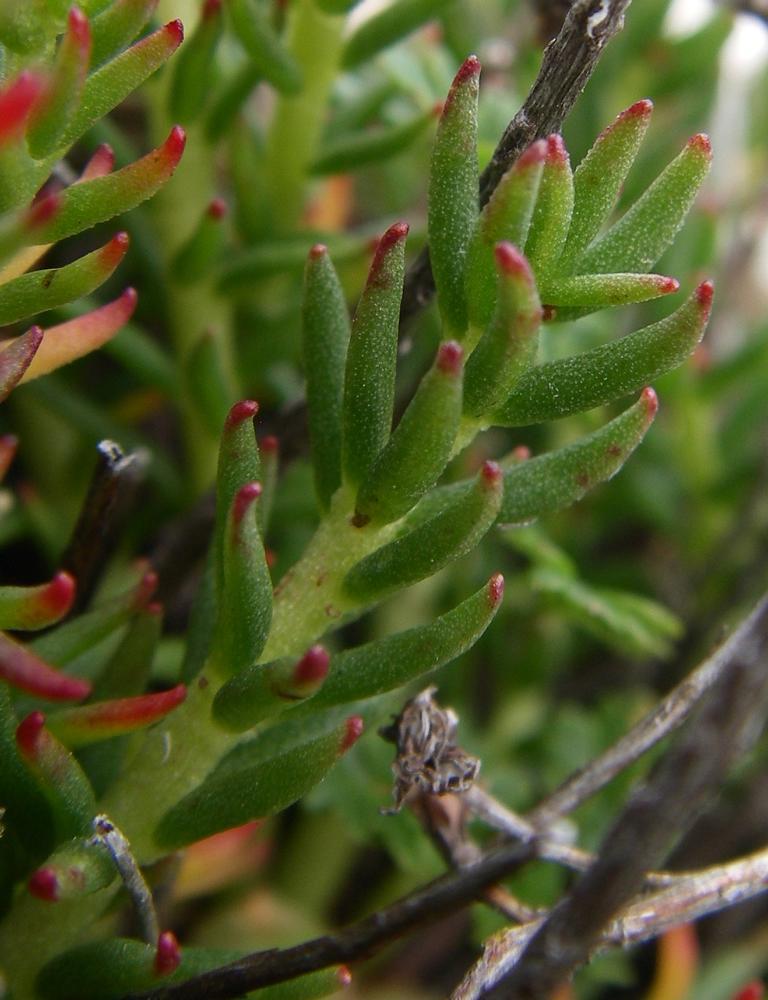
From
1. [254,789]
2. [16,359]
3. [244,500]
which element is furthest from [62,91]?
[254,789]

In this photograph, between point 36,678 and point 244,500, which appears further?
point 244,500

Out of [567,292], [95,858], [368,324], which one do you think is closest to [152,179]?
[368,324]

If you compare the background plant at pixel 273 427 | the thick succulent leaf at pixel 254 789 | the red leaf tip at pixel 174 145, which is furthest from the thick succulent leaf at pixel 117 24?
the thick succulent leaf at pixel 254 789

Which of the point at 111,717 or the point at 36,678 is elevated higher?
the point at 36,678

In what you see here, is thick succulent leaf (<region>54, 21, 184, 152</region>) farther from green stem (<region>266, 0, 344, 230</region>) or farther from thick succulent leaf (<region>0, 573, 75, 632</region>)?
green stem (<region>266, 0, 344, 230</region>)

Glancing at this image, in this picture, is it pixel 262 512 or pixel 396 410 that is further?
pixel 396 410

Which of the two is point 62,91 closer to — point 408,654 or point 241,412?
point 241,412

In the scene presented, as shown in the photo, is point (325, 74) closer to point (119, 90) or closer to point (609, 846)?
point (119, 90)
